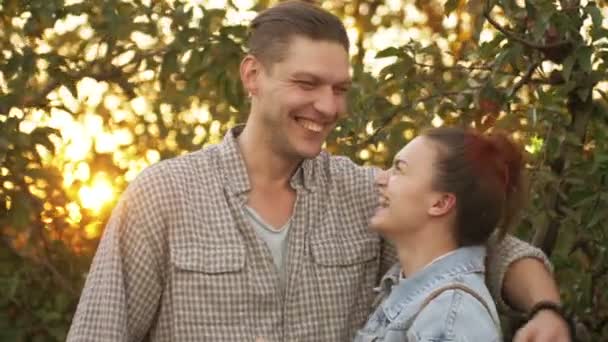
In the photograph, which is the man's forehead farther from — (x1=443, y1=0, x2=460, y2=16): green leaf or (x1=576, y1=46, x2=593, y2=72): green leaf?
(x1=576, y1=46, x2=593, y2=72): green leaf

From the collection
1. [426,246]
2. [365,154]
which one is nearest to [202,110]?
[365,154]

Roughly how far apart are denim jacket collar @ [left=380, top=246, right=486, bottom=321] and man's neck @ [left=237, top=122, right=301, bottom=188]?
0.45m

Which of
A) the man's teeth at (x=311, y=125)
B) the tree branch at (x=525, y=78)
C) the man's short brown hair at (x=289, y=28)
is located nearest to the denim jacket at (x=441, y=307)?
the man's teeth at (x=311, y=125)

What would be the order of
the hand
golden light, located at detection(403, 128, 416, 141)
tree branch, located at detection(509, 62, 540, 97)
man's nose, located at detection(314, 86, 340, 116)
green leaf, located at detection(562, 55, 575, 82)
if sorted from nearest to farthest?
the hand
man's nose, located at detection(314, 86, 340, 116)
green leaf, located at detection(562, 55, 575, 82)
tree branch, located at detection(509, 62, 540, 97)
golden light, located at detection(403, 128, 416, 141)

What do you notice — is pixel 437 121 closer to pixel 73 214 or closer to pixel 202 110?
pixel 73 214

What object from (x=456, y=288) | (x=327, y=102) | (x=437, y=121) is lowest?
(x=456, y=288)

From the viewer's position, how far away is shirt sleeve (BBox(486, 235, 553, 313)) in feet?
11.8

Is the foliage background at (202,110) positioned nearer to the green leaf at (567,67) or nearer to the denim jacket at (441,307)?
the green leaf at (567,67)

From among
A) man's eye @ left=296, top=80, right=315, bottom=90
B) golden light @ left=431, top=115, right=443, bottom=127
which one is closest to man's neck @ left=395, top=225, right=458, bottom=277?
man's eye @ left=296, top=80, right=315, bottom=90

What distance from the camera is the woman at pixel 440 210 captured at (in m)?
3.41

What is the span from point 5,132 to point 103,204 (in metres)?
0.71

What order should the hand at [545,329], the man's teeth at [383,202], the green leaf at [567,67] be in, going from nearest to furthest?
the hand at [545,329], the man's teeth at [383,202], the green leaf at [567,67]

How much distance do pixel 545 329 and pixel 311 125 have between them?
70cm

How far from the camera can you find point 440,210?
3.44m
